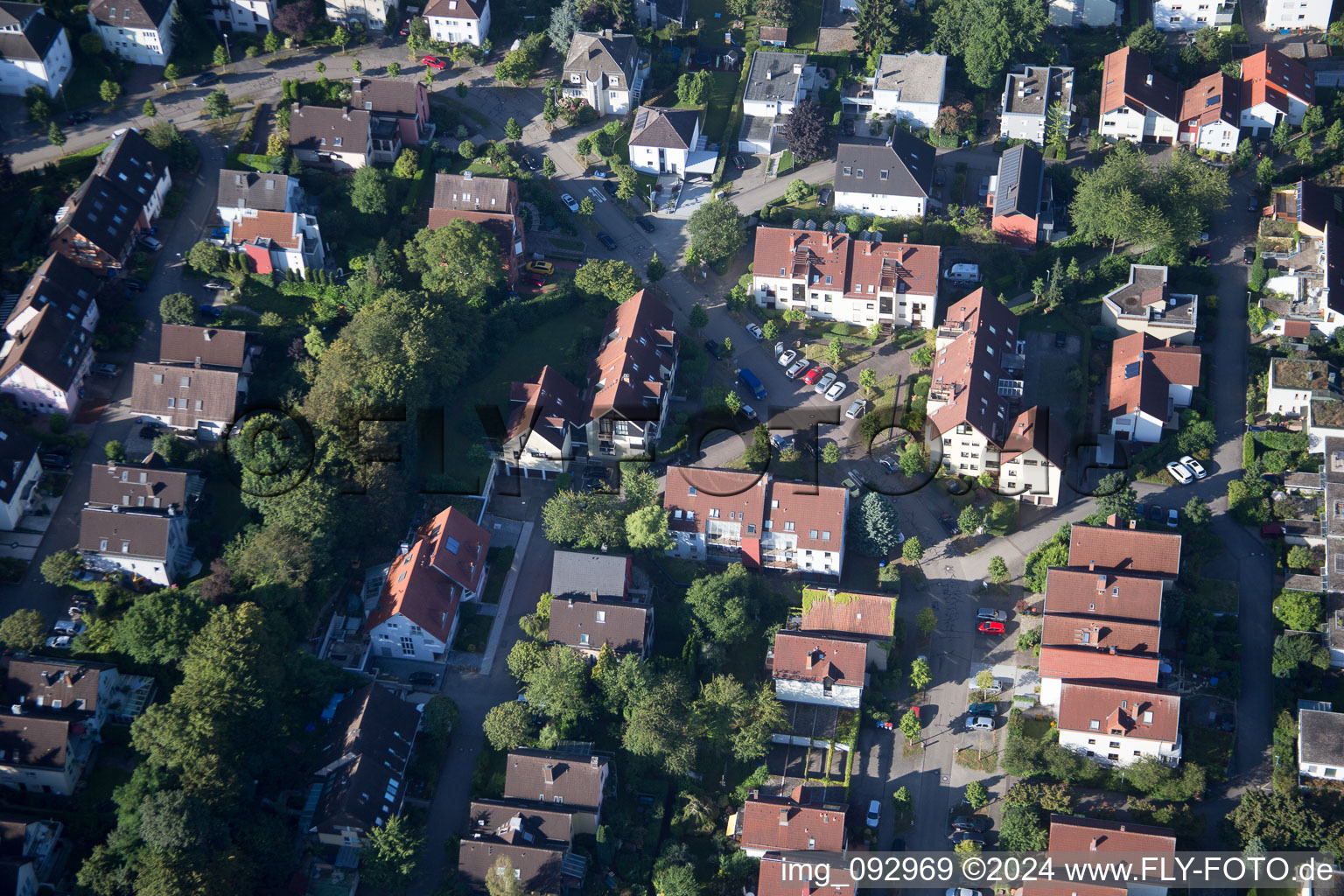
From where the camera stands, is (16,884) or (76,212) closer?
(16,884)

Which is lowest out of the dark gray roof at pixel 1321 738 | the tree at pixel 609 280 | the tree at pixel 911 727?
the tree at pixel 911 727

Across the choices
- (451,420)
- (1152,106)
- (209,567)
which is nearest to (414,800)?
(209,567)

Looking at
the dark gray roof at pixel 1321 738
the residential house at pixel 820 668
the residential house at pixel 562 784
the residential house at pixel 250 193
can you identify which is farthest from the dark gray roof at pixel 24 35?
the dark gray roof at pixel 1321 738

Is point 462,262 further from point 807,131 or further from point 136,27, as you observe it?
point 136,27

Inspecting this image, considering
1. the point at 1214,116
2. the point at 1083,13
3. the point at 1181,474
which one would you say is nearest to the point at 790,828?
the point at 1181,474

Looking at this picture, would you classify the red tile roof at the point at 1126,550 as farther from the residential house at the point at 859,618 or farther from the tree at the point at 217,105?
the tree at the point at 217,105

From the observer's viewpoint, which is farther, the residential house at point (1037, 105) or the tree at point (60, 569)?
the residential house at point (1037, 105)

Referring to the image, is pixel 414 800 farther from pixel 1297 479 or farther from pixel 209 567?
pixel 1297 479

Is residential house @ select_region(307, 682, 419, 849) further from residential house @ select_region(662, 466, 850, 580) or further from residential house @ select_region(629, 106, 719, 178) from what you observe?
residential house @ select_region(629, 106, 719, 178)
